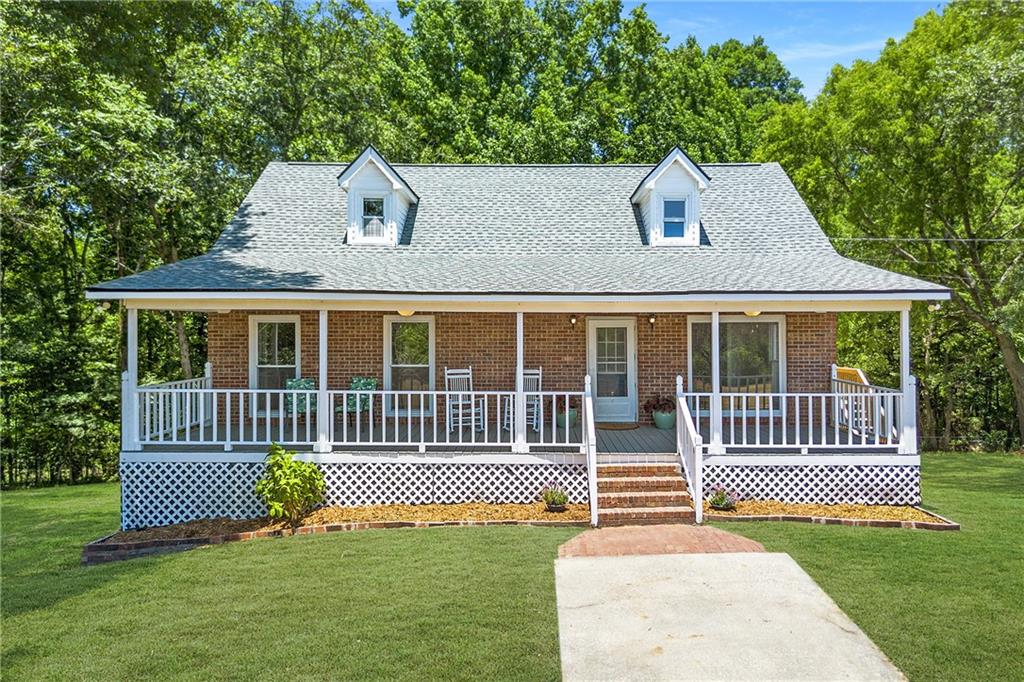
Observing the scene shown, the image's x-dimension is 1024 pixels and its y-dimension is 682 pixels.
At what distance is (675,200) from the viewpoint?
14.1 m

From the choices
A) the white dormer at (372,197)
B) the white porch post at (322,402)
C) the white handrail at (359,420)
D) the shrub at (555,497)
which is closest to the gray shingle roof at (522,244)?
the white dormer at (372,197)

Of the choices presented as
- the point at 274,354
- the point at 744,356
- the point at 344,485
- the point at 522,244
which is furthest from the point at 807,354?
the point at 274,354

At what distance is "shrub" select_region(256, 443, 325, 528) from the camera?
9.45 meters

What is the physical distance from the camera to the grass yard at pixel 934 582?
17.6 ft

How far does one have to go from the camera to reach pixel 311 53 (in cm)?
2092

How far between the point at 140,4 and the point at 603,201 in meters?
10.1

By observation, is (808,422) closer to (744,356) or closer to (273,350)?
(744,356)

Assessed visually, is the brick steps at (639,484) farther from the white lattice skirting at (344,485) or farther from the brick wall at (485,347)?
the brick wall at (485,347)

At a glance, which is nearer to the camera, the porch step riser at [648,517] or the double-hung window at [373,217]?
the porch step riser at [648,517]

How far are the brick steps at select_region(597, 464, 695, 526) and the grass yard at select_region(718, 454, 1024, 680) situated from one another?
2.59ft

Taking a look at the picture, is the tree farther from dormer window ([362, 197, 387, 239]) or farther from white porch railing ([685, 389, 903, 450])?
dormer window ([362, 197, 387, 239])

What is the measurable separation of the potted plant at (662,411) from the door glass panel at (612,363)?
0.64 meters

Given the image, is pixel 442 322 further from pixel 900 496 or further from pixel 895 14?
pixel 895 14

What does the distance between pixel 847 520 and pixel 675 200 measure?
7650 millimetres
